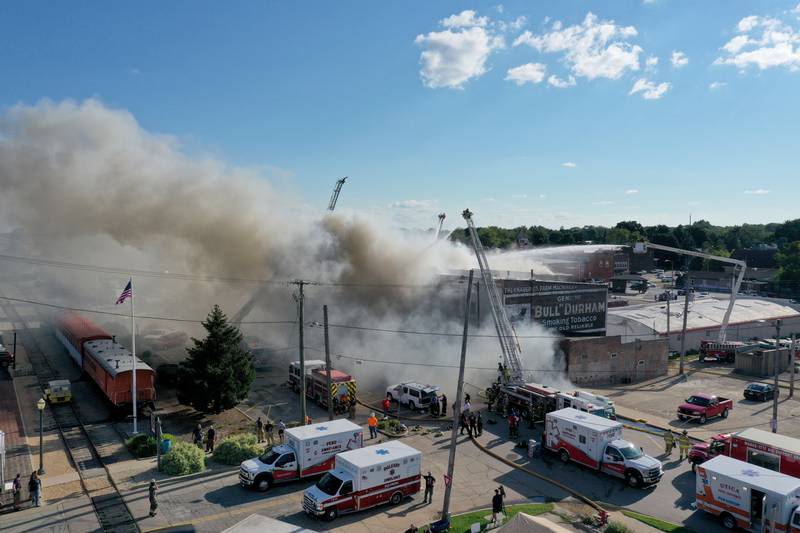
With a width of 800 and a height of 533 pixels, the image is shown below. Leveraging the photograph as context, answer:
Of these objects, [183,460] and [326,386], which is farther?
[326,386]

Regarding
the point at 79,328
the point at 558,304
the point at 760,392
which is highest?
the point at 558,304

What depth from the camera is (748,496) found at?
49.1 ft

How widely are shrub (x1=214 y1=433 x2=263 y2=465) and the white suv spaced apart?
8.58m

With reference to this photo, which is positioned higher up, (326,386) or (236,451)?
(326,386)

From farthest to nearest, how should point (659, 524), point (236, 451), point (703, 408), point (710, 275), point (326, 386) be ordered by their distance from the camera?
point (710, 275), point (703, 408), point (326, 386), point (236, 451), point (659, 524)

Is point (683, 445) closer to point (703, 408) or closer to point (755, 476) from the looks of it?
point (755, 476)

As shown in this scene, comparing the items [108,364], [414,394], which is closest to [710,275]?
[414,394]

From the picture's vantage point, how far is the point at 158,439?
1969cm

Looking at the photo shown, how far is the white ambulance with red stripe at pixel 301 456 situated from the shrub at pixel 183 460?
7.03 feet

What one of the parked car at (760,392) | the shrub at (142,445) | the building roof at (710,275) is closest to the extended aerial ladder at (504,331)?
the parked car at (760,392)

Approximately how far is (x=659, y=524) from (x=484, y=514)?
5.04 meters

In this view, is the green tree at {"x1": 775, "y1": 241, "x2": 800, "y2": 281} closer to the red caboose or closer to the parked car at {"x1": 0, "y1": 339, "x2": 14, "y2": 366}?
the red caboose

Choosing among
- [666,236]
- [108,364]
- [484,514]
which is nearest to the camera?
[484,514]

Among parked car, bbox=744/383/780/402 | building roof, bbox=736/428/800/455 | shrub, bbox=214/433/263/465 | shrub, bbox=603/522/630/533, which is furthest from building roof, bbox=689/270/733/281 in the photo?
shrub, bbox=214/433/263/465
